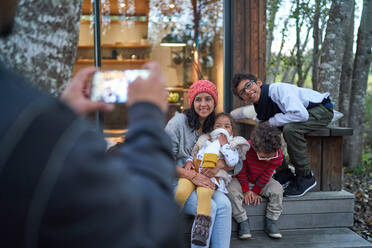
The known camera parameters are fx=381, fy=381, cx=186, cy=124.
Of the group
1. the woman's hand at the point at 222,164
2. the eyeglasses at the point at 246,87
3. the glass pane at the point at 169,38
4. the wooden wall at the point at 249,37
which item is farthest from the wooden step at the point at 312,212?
the glass pane at the point at 169,38

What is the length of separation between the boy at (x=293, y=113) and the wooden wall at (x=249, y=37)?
4.33ft

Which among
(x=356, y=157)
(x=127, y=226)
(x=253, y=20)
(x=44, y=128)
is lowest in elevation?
(x=356, y=157)

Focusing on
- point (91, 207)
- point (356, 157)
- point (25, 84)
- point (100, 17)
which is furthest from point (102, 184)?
point (356, 157)

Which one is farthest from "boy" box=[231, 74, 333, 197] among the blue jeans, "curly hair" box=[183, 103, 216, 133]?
the blue jeans

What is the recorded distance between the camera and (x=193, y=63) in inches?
211

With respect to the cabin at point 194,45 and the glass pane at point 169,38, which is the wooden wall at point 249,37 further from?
the glass pane at point 169,38

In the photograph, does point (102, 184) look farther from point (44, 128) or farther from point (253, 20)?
point (253, 20)

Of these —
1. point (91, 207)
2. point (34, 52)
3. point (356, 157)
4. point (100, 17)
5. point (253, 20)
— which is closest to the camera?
point (91, 207)

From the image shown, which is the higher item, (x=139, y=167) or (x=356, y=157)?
(x=139, y=167)

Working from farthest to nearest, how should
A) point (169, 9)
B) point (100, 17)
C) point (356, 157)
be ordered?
point (356, 157), point (169, 9), point (100, 17)

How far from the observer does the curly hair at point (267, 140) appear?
2.87 meters

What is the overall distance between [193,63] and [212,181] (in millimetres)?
2768

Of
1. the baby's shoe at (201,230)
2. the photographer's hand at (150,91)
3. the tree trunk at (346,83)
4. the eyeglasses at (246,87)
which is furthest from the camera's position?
the tree trunk at (346,83)

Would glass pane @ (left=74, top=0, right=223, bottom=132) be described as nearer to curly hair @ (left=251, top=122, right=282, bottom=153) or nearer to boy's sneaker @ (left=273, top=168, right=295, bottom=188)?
boy's sneaker @ (left=273, top=168, right=295, bottom=188)
